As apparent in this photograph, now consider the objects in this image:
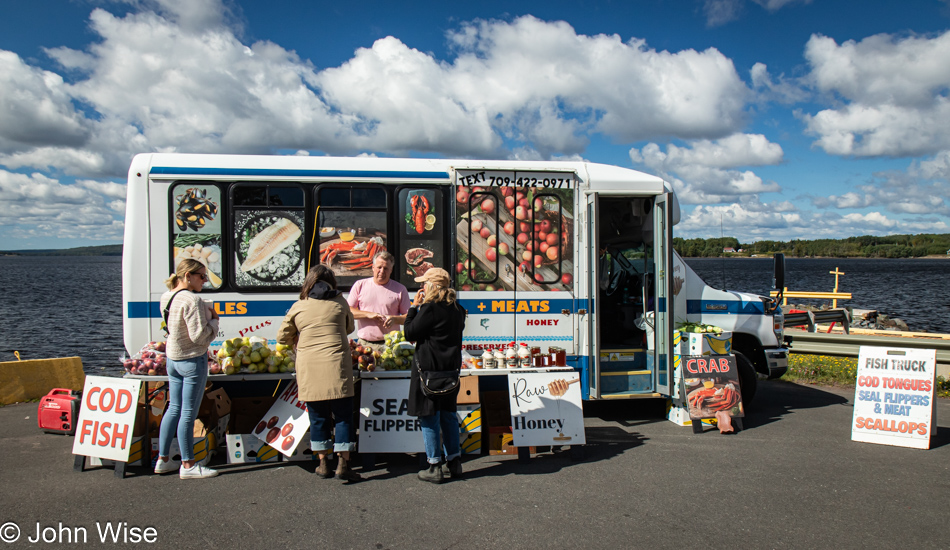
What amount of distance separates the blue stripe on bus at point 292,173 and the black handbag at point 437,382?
257cm

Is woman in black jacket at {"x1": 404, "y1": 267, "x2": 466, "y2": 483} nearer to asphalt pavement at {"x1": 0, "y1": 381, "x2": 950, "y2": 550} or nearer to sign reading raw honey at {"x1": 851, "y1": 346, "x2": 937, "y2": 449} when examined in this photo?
asphalt pavement at {"x1": 0, "y1": 381, "x2": 950, "y2": 550}

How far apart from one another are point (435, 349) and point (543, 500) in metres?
1.50

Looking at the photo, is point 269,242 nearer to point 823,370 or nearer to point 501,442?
point 501,442

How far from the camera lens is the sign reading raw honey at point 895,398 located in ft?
20.1

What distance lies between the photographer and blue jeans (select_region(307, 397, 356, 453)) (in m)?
4.95

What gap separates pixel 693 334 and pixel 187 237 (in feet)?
19.0

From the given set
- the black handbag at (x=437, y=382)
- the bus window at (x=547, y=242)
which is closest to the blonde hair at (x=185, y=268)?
the black handbag at (x=437, y=382)

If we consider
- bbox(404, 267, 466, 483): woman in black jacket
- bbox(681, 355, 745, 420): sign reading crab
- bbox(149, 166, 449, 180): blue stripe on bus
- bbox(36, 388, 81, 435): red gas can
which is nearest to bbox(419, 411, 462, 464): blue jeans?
bbox(404, 267, 466, 483): woman in black jacket

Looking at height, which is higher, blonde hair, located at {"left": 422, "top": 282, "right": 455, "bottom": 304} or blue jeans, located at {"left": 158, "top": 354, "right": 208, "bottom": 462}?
blonde hair, located at {"left": 422, "top": 282, "right": 455, "bottom": 304}

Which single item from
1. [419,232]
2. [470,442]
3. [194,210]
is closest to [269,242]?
[194,210]

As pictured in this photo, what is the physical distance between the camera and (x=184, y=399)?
4973mm

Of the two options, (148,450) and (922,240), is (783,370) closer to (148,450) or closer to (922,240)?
(148,450)

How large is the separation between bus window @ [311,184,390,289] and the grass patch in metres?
7.56

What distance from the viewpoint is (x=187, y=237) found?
6141 mm
